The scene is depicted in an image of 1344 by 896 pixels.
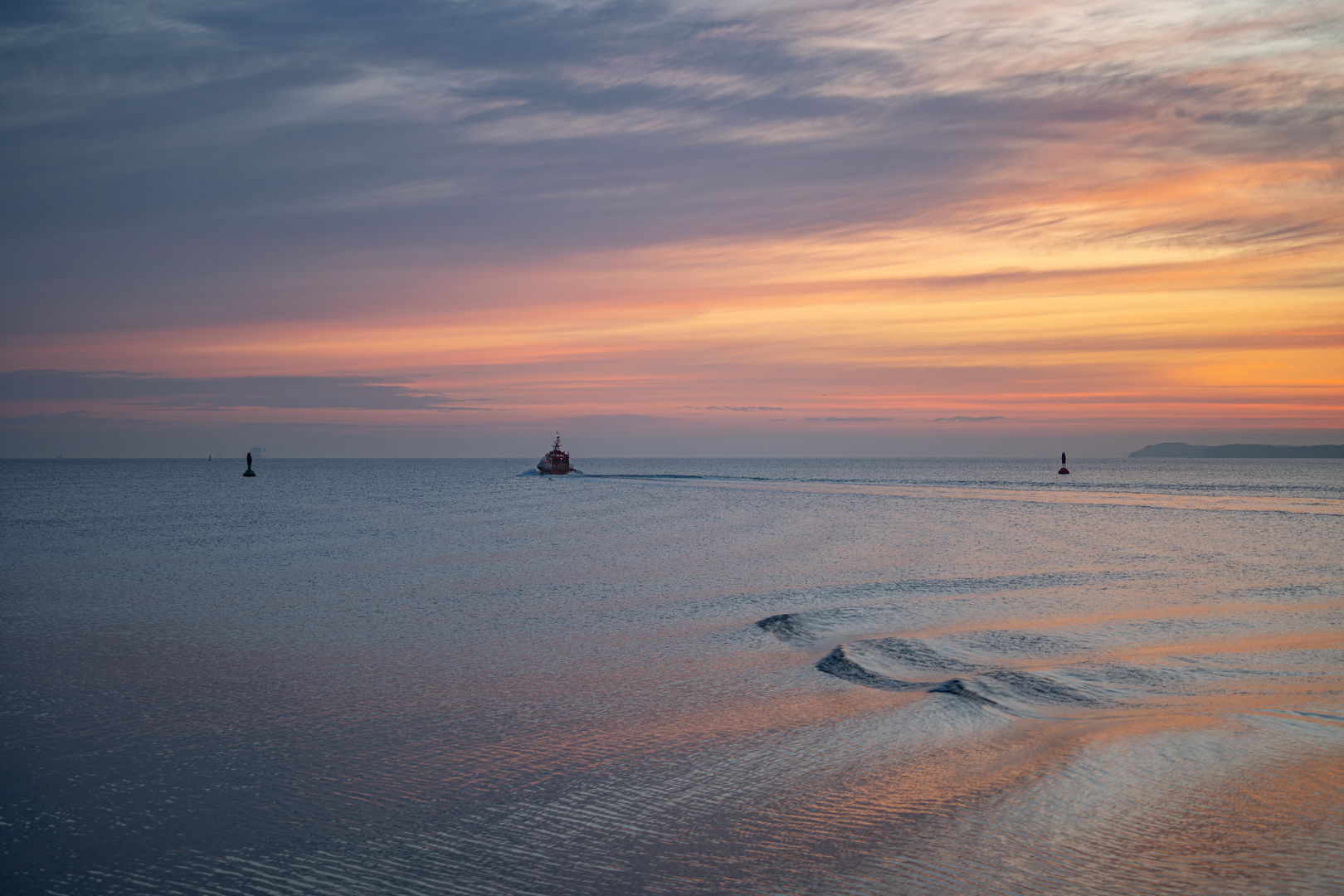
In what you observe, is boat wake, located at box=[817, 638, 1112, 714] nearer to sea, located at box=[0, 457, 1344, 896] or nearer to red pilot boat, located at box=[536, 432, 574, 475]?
sea, located at box=[0, 457, 1344, 896]

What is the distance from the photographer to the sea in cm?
652

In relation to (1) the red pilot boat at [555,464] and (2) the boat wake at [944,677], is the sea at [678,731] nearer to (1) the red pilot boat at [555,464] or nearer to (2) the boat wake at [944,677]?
(2) the boat wake at [944,677]

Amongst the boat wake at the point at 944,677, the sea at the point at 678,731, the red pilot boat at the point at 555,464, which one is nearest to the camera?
the sea at the point at 678,731

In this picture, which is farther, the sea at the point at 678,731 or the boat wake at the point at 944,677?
the boat wake at the point at 944,677

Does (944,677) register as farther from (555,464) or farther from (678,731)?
(555,464)

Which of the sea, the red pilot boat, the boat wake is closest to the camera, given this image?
the sea

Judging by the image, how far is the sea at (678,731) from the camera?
652 centimetres

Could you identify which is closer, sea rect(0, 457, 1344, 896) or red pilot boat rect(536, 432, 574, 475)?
sea rect(0, 457, 1344, 896)

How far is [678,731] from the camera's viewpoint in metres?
10.0

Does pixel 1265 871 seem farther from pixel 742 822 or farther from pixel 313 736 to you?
pixel 313 736

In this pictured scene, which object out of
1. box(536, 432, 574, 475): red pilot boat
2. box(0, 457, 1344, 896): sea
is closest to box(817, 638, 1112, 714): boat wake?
box(0, 457, 1344, 896): sea

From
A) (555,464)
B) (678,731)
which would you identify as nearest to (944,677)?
(678,731)

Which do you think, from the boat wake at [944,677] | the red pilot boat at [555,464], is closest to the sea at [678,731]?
the boat wake at [944,677]

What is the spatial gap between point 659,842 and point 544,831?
0.98m
